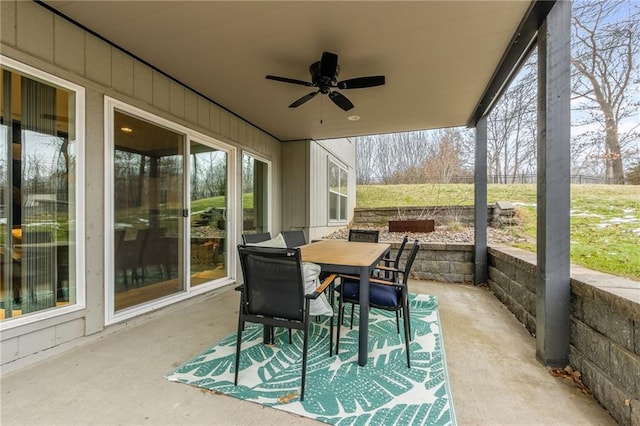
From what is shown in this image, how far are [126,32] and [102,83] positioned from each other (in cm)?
51

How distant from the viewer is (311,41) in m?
2.56

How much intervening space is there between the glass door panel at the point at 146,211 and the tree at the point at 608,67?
4393 mm

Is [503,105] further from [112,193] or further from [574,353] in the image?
[112,193]

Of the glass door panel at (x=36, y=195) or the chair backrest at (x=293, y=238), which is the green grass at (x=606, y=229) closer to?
the chair backrest at (x=293, y=238)

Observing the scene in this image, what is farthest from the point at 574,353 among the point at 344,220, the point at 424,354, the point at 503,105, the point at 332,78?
the point at 344,220

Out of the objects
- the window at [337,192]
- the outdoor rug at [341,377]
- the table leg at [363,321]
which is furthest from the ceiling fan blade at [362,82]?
the window at [337,192]

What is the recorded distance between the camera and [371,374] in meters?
1.95

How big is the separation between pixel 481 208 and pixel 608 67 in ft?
7.04

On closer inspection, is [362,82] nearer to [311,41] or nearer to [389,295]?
[311,41]

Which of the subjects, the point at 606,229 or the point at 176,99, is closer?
the point at 606,229

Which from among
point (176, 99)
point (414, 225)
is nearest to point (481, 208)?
point (414, 225)

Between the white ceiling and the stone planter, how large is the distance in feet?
10.6

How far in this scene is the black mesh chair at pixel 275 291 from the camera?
1.74m

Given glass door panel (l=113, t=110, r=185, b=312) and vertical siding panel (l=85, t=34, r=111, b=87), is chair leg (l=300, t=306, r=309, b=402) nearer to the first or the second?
glass door panel (l=113, t=110, r=185, b=312)
